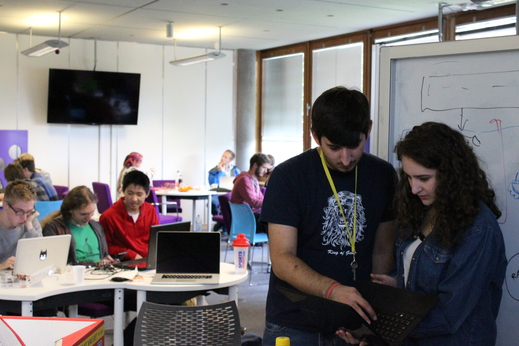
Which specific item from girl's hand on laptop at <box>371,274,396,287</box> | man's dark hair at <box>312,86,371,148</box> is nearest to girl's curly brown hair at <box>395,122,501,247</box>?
man's dark hair at <box>312,86,371,148</box>

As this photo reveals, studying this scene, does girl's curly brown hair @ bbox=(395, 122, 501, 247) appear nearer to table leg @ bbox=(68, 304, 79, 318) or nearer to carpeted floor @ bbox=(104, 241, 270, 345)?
table leg @ bbox=(68, 304, 79, 318)

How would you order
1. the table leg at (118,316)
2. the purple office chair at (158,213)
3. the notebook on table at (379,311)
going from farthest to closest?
1. the purple office chair at (158,213)
2. the table leg at (118,316)
3. the notebook on table at (379,311)

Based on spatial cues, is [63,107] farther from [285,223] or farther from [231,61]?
[285,223]

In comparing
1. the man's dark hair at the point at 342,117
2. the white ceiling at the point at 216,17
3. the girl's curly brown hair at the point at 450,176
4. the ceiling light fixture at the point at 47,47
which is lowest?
the girl's curly brown hair at the point at 450,176

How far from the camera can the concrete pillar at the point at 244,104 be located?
37.8ft

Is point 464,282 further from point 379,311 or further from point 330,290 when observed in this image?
point 330,290

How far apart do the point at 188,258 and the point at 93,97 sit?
707 centimetres

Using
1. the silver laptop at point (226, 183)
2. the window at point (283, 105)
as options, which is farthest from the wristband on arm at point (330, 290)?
the window at point (283, 105)

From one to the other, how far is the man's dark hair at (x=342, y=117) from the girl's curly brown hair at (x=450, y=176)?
6.9 inches

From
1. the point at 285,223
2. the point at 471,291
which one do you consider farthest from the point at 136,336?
the point at 471,291

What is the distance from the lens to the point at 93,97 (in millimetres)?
10367

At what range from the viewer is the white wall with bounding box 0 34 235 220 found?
9.98m

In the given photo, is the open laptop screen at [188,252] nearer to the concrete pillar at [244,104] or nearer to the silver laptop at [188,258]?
the silver laptop at [188,258]

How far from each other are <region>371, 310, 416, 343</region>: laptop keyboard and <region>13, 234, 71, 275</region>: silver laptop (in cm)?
243
